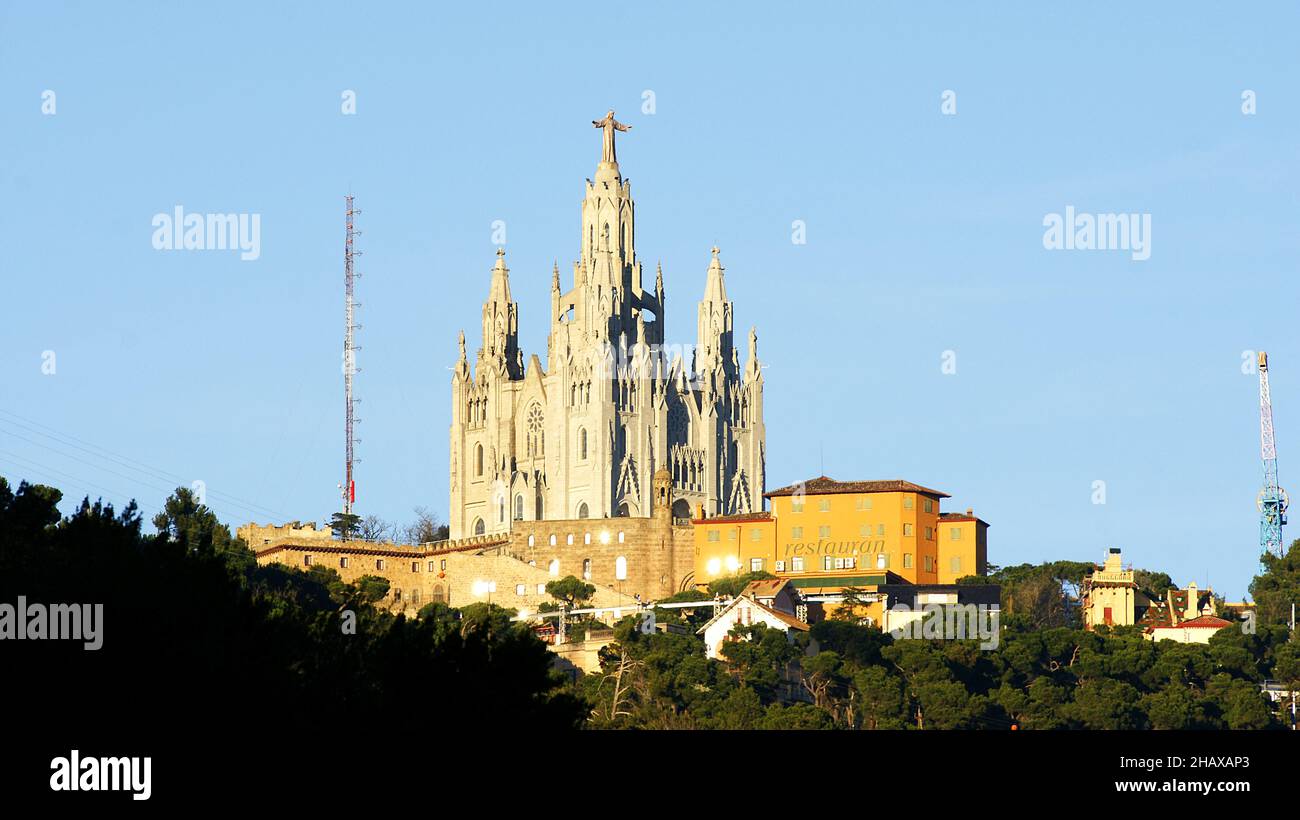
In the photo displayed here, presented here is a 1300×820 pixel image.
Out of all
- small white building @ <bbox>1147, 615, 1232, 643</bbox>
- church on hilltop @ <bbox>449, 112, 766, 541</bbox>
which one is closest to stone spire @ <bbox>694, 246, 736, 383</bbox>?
church on hilltop @ <bbox>449, 112, 766, 541</bbox>

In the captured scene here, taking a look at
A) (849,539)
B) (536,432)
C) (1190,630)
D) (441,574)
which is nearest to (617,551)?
(441,574)

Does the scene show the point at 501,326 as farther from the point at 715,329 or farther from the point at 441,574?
the point at 441,574

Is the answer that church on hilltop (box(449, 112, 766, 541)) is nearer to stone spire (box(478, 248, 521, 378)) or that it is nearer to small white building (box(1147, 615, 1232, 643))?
stone spire (box(478, 248, 521, 378))

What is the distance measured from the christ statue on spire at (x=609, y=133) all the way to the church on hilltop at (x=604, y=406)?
0.07 meters

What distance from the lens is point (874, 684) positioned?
119 m

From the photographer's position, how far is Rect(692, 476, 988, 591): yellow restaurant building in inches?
5517

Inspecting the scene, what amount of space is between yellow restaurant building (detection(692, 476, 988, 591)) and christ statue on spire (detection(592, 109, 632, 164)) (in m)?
47.6

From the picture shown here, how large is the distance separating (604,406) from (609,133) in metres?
23.3

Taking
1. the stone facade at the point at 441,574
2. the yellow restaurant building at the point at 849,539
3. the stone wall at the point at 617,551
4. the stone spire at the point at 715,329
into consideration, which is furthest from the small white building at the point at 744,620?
the stone spire at the point at 715,329

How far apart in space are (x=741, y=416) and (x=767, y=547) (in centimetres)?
3894

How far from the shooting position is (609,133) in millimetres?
187750
